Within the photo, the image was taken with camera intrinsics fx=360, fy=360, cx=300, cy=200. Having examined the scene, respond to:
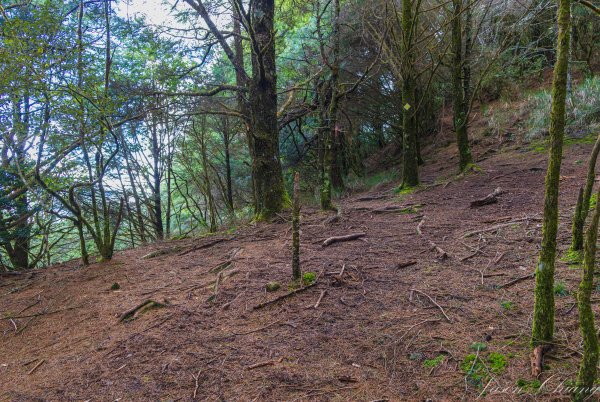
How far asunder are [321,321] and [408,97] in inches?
258

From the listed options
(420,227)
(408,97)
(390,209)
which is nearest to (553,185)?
(420,227)

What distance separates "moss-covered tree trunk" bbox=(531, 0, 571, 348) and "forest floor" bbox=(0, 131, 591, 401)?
0.23 metres

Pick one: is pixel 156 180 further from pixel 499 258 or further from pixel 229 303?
pixel 499 258

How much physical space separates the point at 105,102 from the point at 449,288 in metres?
5.40

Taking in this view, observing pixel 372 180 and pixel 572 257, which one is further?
pixel 372 180

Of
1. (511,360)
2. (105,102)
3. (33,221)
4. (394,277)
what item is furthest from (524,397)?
(33,221)

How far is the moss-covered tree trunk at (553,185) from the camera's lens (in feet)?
6.37

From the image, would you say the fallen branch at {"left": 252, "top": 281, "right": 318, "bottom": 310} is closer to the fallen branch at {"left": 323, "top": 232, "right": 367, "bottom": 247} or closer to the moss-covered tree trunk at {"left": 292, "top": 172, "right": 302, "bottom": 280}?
the moss-covered tree trunk at {"left": 292, "top": 172, "right": 302, "bottom": 280}

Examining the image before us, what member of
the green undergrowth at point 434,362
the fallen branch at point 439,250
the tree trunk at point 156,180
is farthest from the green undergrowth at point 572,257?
the tree trunk at point 156,180

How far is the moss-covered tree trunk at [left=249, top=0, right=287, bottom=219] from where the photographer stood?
23.6 ft

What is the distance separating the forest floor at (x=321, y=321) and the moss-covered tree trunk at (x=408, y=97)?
8.16ft

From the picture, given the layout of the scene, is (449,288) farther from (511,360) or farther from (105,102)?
(105,102)

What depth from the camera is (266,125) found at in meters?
7.35

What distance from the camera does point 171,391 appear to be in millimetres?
2514
